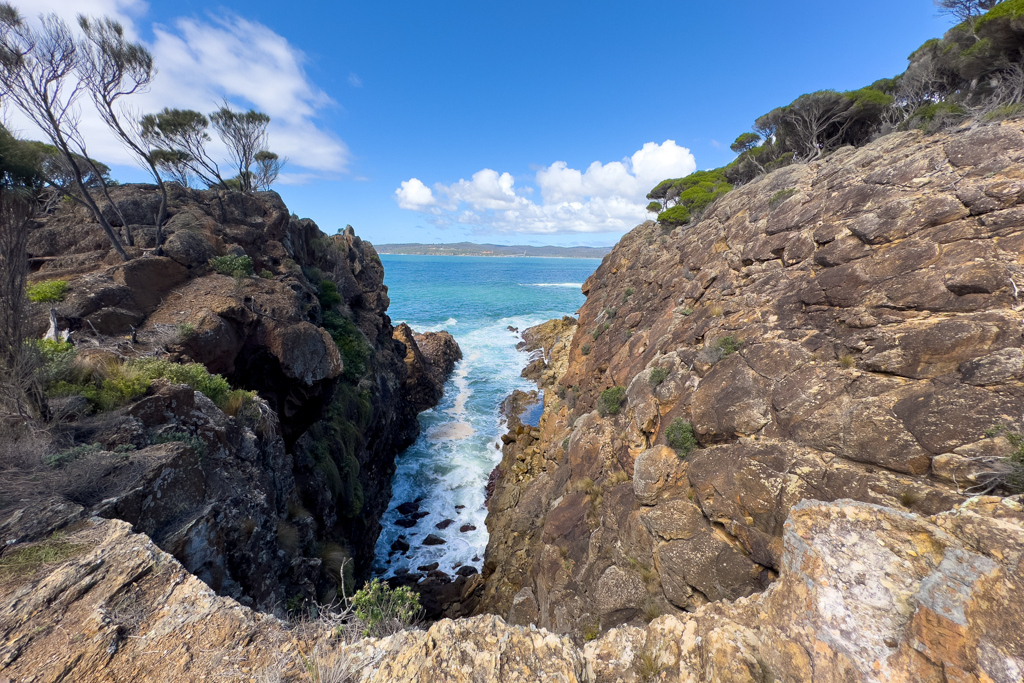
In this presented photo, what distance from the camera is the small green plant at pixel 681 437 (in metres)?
8.95

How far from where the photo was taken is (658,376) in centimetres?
1141

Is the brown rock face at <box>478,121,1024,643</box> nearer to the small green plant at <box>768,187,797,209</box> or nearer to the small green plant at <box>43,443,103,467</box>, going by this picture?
the small green plant at <box>768,187,797,209</box>

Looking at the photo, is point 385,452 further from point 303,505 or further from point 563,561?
point 563,561

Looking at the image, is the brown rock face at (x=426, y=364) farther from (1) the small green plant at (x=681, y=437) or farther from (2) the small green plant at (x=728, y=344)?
(2) the small green plant at (x=728, y=344)

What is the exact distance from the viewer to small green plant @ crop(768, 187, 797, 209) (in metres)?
13.2

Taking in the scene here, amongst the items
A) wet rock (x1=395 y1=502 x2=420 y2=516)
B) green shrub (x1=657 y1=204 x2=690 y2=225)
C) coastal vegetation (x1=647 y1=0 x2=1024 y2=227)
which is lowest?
wet rock (x1=395 y1=502 x2=420 y2=516)

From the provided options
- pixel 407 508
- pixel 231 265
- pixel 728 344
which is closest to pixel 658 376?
pixel 728 344

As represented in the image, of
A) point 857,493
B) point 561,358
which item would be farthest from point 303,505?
point 561,358

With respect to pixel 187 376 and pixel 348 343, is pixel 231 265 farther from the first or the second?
pixel 187 376

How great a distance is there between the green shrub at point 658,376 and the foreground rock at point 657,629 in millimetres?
6640

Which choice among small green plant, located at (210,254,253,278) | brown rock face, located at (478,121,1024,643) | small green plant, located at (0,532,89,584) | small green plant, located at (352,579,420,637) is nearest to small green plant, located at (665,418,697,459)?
brown rock face, located at (478,121,1024,643)

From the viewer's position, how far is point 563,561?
33.3ft

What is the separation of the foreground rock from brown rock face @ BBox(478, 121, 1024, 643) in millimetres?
497

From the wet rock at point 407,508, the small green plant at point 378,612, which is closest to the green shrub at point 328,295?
the wet rock at point 407,508
